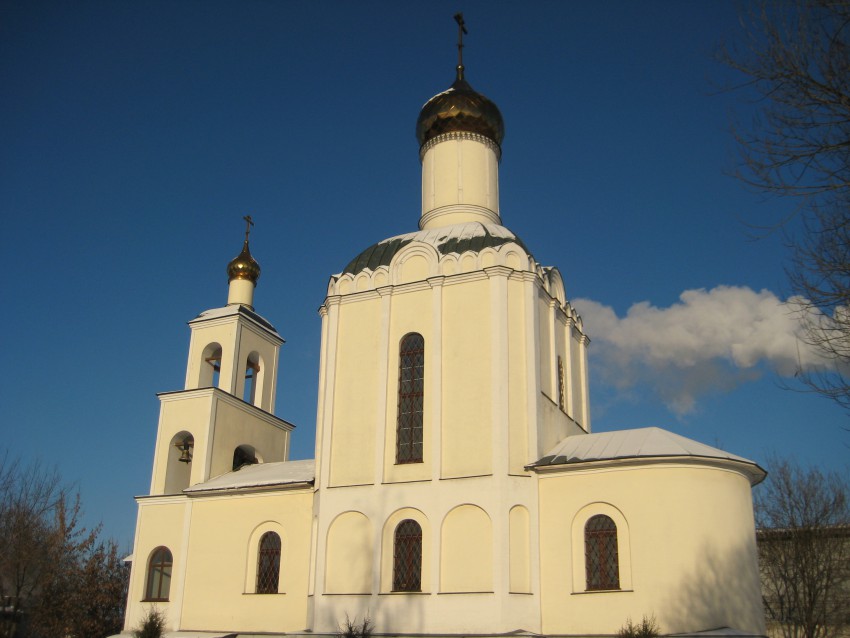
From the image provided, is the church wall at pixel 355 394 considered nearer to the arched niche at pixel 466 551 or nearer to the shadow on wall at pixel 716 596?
the arched niche at pixel 466 551

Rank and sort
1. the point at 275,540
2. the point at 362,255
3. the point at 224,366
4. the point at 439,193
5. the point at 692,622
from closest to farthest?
the point at 692,622 < the point at 275,540 < the point at 362,255 < the point at 439,193 < the point at 224,366

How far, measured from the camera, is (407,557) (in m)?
15.7

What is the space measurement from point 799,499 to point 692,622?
980 cm

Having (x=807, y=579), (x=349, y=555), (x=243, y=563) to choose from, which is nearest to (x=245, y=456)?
(x=243, y=563)

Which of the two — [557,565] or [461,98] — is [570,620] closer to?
[557,565]

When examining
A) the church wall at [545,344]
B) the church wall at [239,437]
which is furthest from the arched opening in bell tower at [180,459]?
the church wall at [545,344]

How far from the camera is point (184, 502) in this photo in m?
19.6

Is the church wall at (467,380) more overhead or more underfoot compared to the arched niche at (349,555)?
more overhead

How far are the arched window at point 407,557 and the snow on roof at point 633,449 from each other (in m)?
2.71

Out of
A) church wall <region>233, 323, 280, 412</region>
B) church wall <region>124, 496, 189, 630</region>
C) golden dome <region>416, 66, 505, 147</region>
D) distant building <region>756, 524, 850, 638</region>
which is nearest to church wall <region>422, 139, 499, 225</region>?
golden dome <region>416, 66, 505, 147</region>

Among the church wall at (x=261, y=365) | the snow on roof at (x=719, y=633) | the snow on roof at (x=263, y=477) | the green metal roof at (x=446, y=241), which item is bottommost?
the snow on roof at (x=719, y=633)

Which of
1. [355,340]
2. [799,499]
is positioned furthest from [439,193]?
[799,499]

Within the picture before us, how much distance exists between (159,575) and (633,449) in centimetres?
1152

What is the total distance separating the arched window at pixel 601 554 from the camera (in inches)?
564
